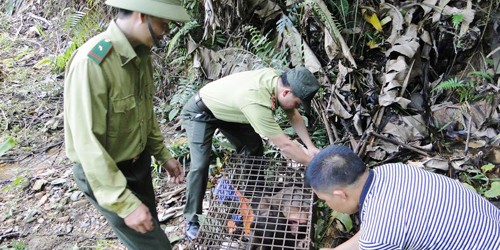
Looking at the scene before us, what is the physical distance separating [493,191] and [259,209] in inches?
62.4

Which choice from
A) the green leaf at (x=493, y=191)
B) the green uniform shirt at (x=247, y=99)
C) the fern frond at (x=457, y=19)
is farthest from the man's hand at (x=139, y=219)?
the fern frond at (x=457, y=19)

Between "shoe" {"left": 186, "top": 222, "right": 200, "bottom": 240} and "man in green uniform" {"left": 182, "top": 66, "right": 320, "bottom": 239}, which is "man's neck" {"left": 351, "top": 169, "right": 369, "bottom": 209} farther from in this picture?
"shoe" {"left": 186, "top": 222, "right": 200, "bottom": 240}

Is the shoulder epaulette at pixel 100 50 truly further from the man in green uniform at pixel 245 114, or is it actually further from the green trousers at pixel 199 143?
the green trousers at pixel 199 143

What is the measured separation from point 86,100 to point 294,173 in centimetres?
171

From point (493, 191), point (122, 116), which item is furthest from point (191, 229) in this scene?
point (493, 191)

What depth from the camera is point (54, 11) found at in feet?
28.1

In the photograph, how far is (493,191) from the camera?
115 inches

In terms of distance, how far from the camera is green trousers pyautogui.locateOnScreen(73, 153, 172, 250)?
89.4 inches

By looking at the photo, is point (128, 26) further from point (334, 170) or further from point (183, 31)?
point (183, 31)

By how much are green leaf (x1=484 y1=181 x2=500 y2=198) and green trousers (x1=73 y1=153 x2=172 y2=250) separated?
2.13 meters

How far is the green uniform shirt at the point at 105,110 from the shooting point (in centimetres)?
192

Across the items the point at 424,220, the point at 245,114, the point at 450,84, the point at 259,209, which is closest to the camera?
the point at 424,220

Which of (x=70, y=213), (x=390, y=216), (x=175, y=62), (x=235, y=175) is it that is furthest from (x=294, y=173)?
(x=175, y=62)

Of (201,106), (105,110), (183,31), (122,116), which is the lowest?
(183,31)
